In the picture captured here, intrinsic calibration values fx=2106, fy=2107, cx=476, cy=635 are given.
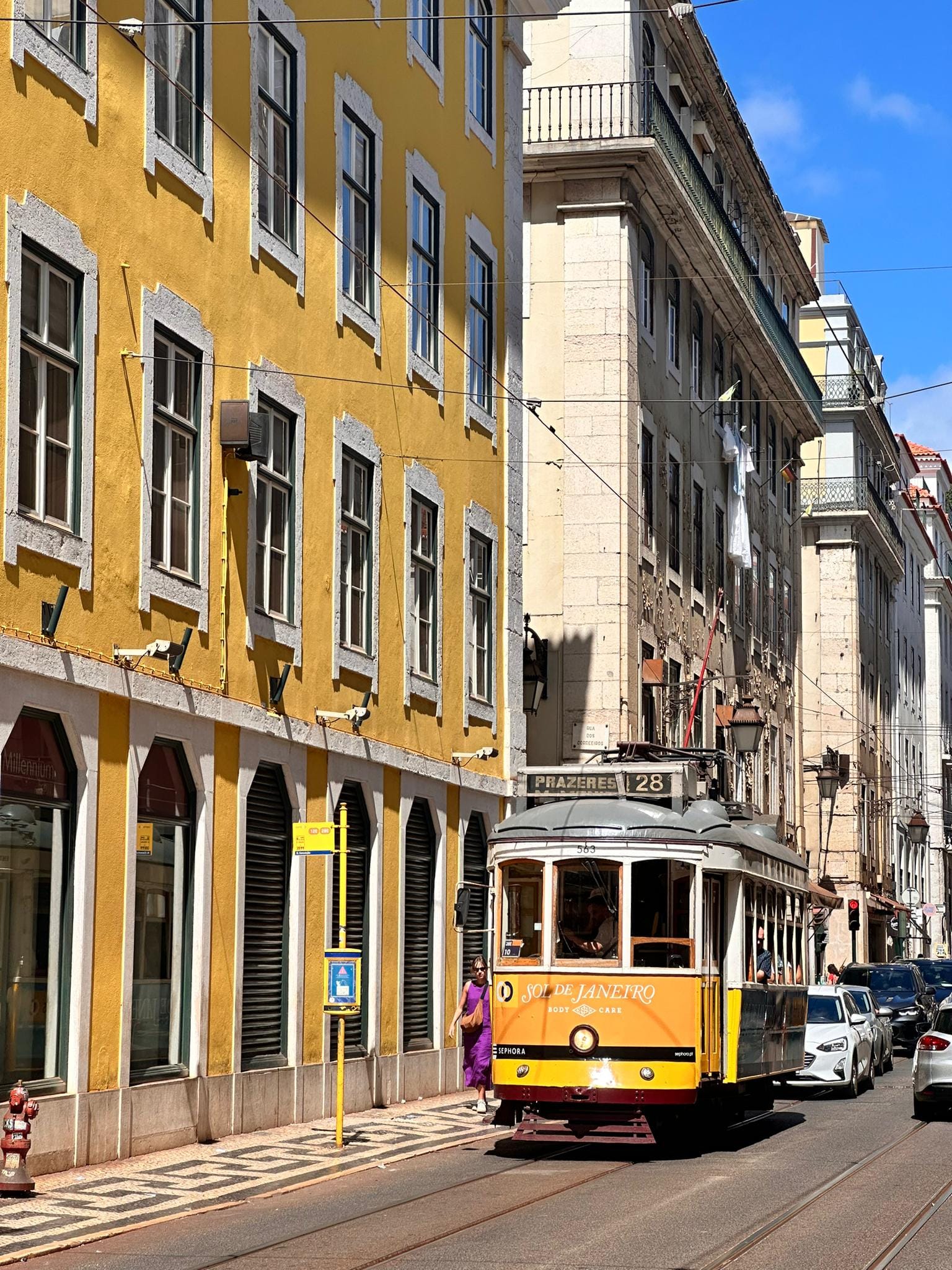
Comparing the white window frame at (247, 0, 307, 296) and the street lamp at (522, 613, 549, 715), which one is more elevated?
the white window frame at (247, 0, 307, 296)

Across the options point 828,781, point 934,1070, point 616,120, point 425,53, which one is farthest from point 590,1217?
point 828,781

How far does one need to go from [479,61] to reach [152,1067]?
15892mm

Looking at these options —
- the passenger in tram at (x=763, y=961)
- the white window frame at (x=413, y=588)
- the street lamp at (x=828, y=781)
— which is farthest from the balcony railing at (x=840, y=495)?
the passenger in tram at (x=763, y=961)

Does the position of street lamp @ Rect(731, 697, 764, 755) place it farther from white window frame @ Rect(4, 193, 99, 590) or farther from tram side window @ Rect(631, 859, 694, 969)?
white window frame @ Rect(4, 193, 99, 590)

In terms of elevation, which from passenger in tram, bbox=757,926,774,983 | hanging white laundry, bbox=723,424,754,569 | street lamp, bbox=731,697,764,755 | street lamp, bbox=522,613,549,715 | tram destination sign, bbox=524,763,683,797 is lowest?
passenger in tram, bbox=757,926,774,983

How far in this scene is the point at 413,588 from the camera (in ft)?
80.1

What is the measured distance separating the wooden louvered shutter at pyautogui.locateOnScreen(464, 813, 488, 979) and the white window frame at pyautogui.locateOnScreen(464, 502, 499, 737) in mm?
1342

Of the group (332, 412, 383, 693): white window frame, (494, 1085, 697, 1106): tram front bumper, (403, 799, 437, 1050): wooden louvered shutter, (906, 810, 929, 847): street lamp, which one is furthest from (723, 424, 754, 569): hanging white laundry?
(494, 1085, 697, 1106): tram front bumper

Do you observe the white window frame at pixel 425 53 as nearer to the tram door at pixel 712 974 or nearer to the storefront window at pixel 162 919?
the storefront window at pixel 162 919

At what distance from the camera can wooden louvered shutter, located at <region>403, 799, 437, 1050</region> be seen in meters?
24.0

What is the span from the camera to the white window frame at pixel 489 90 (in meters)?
27.2

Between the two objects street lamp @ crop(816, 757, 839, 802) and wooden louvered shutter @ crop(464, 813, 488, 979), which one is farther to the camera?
street lamp @ crop(816, 757, 839, 802)

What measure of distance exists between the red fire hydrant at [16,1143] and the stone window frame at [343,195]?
10.7 meters

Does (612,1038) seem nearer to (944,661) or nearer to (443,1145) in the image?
(443,1145)
